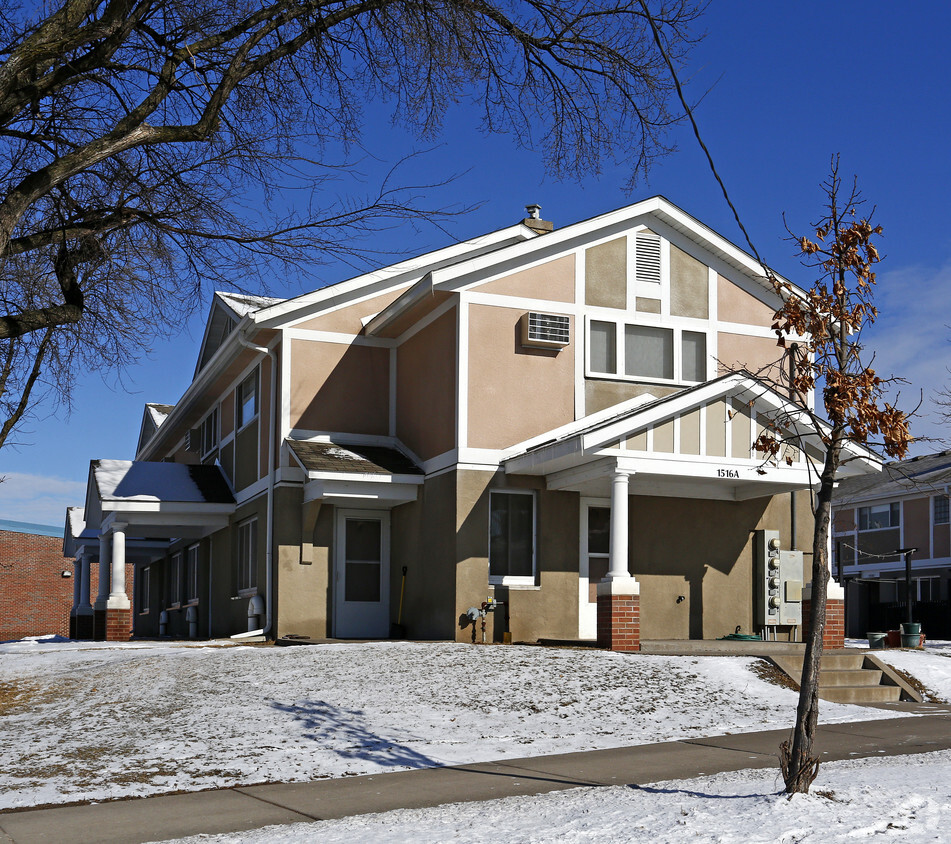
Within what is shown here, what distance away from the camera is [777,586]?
18297mm

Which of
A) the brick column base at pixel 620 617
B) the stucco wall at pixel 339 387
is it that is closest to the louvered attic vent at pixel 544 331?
the stucco wall at pixel 339 387

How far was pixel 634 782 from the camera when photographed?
7863mm

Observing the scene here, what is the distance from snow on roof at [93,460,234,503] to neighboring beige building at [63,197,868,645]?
174 cm

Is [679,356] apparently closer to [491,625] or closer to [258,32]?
[491,625]

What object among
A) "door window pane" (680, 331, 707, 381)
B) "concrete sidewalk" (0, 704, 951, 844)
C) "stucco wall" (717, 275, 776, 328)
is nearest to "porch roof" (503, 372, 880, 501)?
"door window pane" (680, 331, 707, 381)

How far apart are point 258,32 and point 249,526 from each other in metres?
13.7

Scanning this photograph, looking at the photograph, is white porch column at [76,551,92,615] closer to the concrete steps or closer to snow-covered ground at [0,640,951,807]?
snow-covered ground at [0,640,951,807]

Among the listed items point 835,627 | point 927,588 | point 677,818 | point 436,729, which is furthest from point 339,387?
point 927,588

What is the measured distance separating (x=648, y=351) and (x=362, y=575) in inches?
244

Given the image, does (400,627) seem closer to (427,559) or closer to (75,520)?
(427,559)

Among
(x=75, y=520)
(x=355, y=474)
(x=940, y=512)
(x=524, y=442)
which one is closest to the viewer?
(x=524, y=442)

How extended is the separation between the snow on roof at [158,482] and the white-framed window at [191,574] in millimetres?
3297

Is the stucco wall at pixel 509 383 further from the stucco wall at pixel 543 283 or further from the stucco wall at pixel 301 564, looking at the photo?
the stucco wall at pixel 301 564

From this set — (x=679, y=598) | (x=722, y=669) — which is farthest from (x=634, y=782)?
(x=679, y=598)
